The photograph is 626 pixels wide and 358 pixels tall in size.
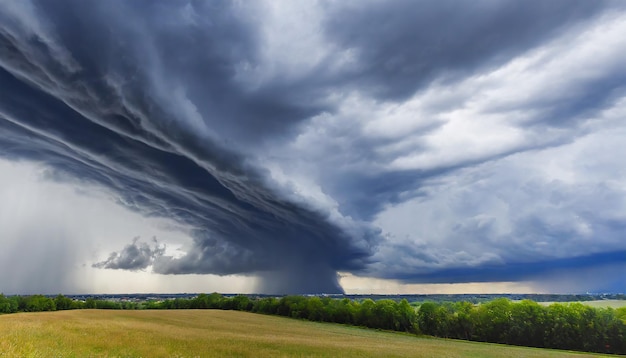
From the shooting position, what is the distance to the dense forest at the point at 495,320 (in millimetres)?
84250

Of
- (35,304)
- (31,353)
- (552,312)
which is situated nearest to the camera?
(31,353)

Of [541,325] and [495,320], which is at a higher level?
[495,320]

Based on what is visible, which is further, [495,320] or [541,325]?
[495,320]

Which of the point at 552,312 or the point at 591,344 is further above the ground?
the point at 552,312

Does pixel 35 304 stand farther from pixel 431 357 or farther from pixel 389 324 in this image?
pixel 431 357

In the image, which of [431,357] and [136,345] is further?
[431,357]

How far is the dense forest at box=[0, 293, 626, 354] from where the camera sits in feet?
276

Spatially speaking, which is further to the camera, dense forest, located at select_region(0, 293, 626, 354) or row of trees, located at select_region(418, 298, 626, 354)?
dense forest, located at select_region(0, 293, 626, 354)

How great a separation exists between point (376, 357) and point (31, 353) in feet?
92.3

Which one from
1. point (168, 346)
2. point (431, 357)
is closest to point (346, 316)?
point (431, 357)

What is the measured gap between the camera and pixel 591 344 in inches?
3312

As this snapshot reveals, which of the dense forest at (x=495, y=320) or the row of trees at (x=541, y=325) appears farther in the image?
the dense forest at (x=495, y=320)

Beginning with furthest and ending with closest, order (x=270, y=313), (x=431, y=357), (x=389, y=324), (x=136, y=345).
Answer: (x=270, y=313) → (x=389, y=324) → (x=431, y=357) → (x=136, y=345)

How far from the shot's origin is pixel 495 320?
95.8 metres
